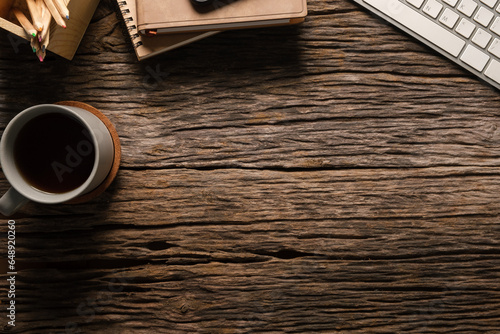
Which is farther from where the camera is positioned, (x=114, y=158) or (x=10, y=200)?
(x=114, y=158)

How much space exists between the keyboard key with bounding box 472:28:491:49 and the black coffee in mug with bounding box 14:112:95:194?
0.75 metres

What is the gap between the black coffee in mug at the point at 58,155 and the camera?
0.74m

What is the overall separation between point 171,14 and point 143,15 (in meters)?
0.05

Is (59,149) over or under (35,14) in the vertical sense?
under

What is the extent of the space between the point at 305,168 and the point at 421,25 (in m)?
0.35

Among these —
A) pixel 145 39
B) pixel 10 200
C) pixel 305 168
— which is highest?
pixel 145 39

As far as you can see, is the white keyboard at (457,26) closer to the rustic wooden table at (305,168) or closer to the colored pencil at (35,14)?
the rustic wooden table at (305,168)

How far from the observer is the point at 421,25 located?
0.79 meters

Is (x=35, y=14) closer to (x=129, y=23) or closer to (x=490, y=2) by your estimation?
(x=129, y=23)

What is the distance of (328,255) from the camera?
0.83 m

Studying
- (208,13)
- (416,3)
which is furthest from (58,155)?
(416,3)

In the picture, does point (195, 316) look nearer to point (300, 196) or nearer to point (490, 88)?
point (300, 196)

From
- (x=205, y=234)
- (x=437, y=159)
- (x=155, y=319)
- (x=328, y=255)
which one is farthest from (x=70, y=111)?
(x=437, y=159)

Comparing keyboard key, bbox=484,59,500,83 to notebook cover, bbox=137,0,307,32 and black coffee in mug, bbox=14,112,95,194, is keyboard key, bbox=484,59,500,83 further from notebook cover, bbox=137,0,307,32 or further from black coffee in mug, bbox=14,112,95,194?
black coffee in mug, bbox=14,112,95,194
